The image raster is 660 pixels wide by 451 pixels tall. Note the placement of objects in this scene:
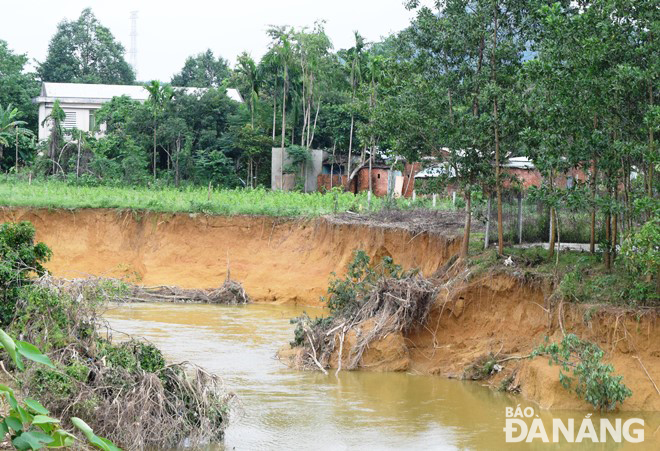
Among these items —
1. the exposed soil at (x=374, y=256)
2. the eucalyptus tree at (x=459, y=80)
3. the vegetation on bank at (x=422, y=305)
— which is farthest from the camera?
the eucalyptus tree at (x=459, y=80)

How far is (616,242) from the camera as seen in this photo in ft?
56.6

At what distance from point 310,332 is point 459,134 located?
213 inches

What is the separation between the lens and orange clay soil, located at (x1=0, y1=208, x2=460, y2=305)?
27562mm

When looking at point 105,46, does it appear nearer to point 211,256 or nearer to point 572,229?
point 211,256

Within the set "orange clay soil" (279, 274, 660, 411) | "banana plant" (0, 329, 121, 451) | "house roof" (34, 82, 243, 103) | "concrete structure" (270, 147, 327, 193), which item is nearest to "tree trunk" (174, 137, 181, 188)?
"concrete structure" (270, 147, 327, 193)

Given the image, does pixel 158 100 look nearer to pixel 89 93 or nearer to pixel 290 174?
pixel 290 174

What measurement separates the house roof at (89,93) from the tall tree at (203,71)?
12759 mm

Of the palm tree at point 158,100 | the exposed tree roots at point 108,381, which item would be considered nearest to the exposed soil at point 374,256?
the exposed tree roots at point 108,381

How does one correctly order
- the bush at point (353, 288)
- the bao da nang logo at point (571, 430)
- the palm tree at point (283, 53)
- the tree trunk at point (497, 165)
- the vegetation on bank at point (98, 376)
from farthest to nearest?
1. the palm tree at point (283, 53)
2. the tree trunk at point (497, 165)
3. the bush at point (353, 288)
4. the bao da nang logo at point (571, 430)
5. the vegetation on bank at point (98, 376)

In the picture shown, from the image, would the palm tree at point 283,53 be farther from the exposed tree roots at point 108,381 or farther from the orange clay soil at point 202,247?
the exposed tree roots at point 108,381

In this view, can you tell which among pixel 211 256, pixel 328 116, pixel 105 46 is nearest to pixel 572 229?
pixel 211 256

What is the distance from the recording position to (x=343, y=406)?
14.5m

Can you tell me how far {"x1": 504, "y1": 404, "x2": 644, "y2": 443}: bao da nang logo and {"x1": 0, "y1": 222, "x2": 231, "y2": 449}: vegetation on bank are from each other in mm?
4610

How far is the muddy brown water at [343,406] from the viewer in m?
12.6
